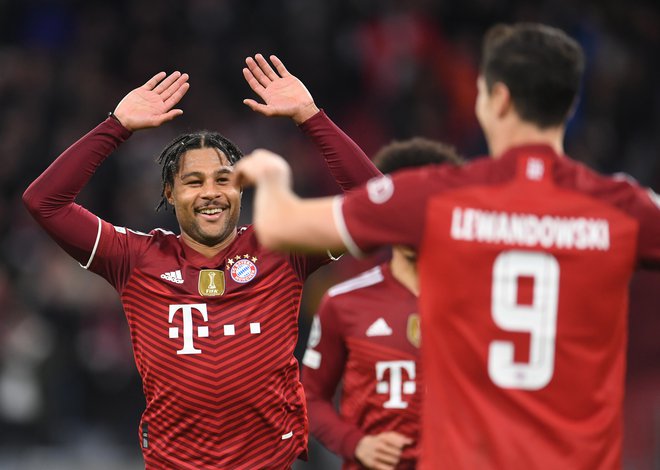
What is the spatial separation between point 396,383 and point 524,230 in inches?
56.5

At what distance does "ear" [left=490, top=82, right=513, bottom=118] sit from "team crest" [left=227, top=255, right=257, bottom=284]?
1972mm

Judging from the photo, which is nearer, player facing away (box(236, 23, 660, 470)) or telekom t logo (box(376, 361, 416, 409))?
player facing away (box(236, 23, 660, 470))

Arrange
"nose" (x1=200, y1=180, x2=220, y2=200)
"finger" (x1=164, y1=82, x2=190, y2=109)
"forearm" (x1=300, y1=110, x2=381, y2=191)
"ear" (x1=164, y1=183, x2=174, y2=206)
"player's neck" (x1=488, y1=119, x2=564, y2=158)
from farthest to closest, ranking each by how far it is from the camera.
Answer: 1. "ear" (x1=164, y1=183, x2=174, y2=206)
2. "nose" (x1=200, y1=180, x2=220, y2=200)
3. "finger" (x1=164, y1=82, x2=190, y2=109)
4. "forearm" (x1=300, y1=110, x2=381, y2=191)
5. "player's neck" (x1=488, y1=119, x2=564, y2=158)

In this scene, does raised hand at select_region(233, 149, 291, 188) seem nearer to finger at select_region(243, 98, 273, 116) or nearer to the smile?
finger at select_region(243, 98, 273, 116)

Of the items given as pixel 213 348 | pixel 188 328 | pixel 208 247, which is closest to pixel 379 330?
pixel 213 348

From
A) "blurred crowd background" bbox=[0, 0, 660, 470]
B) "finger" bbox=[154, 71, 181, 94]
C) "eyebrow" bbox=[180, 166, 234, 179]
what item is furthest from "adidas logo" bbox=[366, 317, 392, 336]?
"blurred crowd background" bbox=[0, 0, 660, 470]

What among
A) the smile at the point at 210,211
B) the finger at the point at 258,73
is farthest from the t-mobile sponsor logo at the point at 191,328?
the finger at the point at 258,73

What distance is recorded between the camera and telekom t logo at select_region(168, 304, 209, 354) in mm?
5039

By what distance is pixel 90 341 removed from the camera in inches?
422

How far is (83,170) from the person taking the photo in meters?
5.09

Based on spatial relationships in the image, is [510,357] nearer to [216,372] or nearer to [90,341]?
[216,372]

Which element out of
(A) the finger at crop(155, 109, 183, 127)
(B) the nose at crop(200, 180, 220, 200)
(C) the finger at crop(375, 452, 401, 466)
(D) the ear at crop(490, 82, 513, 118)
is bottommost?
(C) the finger at crop(375, 452, 401, 466)

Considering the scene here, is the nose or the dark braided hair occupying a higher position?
the dark braided hair

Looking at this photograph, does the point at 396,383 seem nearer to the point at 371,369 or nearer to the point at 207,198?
the point at 371,369
